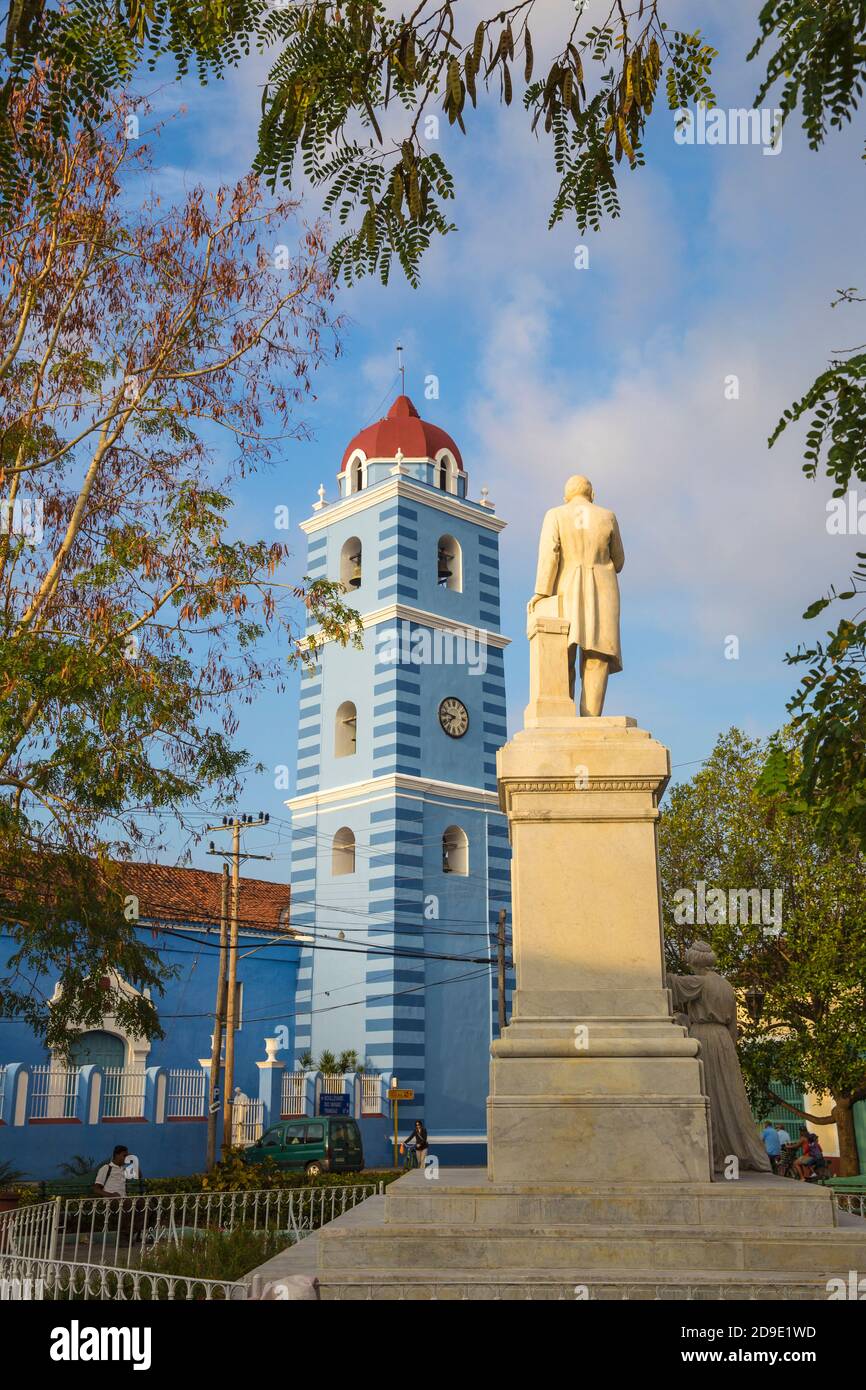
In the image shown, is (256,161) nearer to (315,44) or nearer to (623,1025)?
(315,44)

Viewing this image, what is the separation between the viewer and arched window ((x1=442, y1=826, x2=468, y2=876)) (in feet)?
107

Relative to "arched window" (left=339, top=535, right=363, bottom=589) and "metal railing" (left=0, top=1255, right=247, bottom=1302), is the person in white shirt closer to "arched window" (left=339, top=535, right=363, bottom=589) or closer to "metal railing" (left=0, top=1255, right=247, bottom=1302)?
"metal railing" (left=0, top=1255, right=247, bottom=1302)

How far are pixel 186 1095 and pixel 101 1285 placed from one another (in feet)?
69.5

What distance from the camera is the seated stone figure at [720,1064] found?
8.83m

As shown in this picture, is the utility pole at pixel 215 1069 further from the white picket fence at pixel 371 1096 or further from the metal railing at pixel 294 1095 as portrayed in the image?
the white picket fence at pixel 371 1096

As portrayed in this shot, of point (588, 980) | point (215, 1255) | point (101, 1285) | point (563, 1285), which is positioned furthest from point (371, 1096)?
point (563, 1285)

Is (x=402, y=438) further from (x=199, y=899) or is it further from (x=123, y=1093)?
(x=123, y=1093)

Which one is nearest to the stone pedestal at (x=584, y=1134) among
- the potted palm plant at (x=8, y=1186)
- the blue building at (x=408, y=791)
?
the potted palm plant at (x=8, y=1186)

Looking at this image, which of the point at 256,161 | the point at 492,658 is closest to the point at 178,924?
the point at 492,658

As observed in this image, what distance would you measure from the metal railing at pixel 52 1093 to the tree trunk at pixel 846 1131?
14979mm

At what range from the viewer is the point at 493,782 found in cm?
3388

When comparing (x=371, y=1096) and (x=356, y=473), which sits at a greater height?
(x=356, y=473)

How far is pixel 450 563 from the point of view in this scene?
34.9 meters

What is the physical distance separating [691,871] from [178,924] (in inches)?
532
